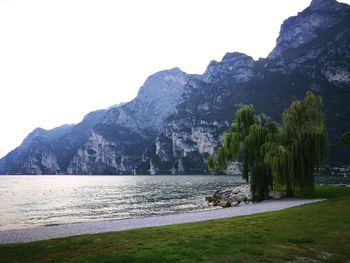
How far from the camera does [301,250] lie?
14969 millimetres

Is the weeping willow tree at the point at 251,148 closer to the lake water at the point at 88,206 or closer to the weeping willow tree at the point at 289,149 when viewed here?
the weeping willow tree at the point at 289,149

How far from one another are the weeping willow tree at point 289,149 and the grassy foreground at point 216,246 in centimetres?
1984

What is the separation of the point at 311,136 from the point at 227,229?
2586cm

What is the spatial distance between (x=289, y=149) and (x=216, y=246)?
1166 inches

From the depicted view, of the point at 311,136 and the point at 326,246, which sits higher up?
the point at 311,136

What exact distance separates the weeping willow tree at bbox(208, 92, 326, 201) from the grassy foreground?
19842 millimetres

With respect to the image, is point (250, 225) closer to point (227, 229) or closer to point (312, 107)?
point (227, 229)

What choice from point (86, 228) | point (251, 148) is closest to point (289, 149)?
point (251, 148)

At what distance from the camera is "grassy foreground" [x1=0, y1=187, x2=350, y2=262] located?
14195 millimetres

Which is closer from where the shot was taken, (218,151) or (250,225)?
(250,225)

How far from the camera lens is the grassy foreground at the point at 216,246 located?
559 inches

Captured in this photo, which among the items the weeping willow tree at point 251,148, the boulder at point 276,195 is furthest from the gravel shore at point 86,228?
the boulder at point 276,195

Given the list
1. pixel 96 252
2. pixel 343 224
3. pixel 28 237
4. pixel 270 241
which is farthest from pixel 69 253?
pixel 343 224

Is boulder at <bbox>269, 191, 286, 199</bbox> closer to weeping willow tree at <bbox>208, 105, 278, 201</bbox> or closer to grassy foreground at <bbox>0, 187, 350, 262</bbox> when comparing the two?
weeping willow tree at <bbox>208, 105, 278, 201</bbox>
